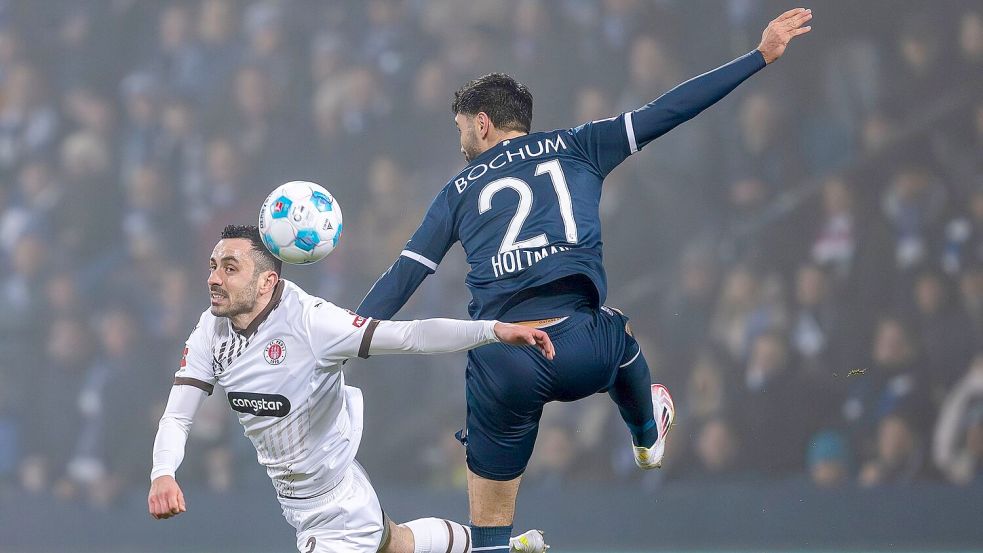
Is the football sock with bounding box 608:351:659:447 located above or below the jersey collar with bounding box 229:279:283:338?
below

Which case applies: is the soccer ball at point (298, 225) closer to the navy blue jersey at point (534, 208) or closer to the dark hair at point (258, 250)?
the dark hair at point (258, 250)

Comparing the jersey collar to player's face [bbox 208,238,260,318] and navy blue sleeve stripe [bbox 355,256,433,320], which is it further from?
navy blue sleeve stripe [bbox 355,256,433,320]

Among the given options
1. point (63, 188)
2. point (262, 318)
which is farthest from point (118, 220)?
point (262, 318)

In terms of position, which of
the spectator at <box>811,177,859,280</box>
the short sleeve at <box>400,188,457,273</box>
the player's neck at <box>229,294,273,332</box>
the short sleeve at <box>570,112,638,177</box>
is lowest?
the player's neck at <box>229,294,273,332</box>

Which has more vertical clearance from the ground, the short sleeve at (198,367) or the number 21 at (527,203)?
the number 21 at (527,203)

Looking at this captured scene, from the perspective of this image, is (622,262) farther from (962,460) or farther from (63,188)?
(63,188)

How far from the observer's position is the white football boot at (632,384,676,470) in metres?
5.12

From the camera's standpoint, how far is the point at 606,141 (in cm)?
443

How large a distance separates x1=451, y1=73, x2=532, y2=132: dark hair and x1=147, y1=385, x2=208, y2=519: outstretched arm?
1.63m

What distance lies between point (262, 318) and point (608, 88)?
529cm

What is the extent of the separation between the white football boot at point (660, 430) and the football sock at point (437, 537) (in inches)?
37.0

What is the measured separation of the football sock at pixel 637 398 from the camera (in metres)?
4.66

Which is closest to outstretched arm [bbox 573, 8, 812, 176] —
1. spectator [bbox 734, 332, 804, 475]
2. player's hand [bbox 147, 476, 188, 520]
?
player's hand [bbox 147, 476, 188, 520]

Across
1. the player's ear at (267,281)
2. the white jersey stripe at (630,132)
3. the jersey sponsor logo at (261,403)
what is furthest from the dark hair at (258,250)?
the white jersey stripe at (630,132)
